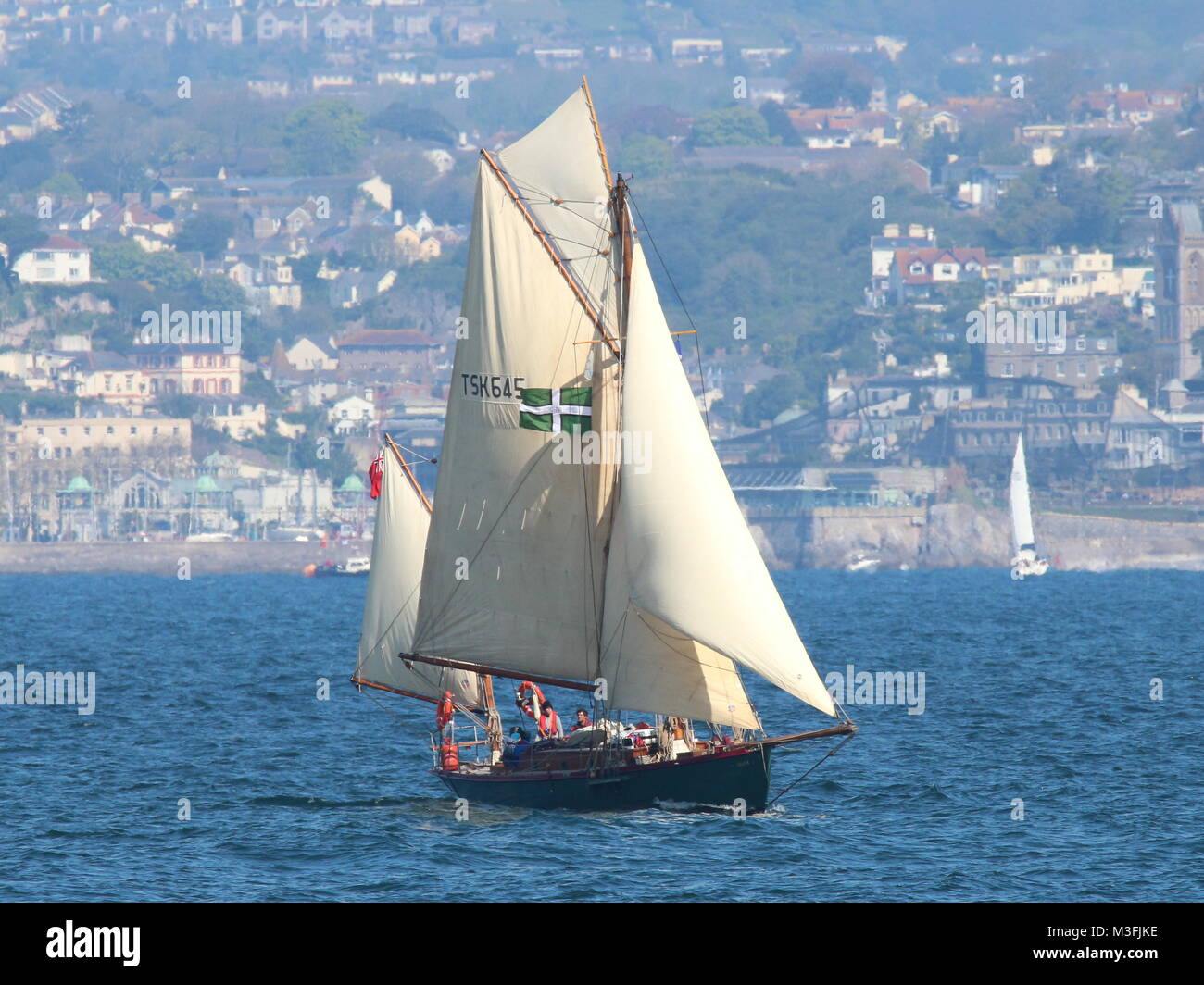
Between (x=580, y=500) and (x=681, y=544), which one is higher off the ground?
(x=580, y=500)

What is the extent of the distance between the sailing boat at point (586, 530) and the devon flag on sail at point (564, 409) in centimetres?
3

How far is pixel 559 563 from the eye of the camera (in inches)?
1444

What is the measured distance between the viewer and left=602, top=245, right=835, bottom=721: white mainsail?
33844mm

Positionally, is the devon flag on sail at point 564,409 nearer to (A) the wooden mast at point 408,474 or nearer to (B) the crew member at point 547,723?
(B) the crew member at point 547,723

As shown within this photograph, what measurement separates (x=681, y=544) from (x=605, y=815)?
192 inches

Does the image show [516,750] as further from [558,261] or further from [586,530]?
[558,261]

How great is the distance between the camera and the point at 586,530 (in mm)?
36406

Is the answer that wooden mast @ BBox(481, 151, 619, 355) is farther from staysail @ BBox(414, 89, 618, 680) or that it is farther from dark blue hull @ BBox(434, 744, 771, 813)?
dark blue hull @ BBox(434, 744, 771, 813)

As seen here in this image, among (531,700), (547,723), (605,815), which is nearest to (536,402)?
(531,700)

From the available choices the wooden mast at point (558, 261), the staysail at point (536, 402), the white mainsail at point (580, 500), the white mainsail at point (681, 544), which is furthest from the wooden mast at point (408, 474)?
the white mainsail at point (681, 544)

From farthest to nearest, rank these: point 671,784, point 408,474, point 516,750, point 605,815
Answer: point 408,474
point 516,750
point 605,815
point 671,784
